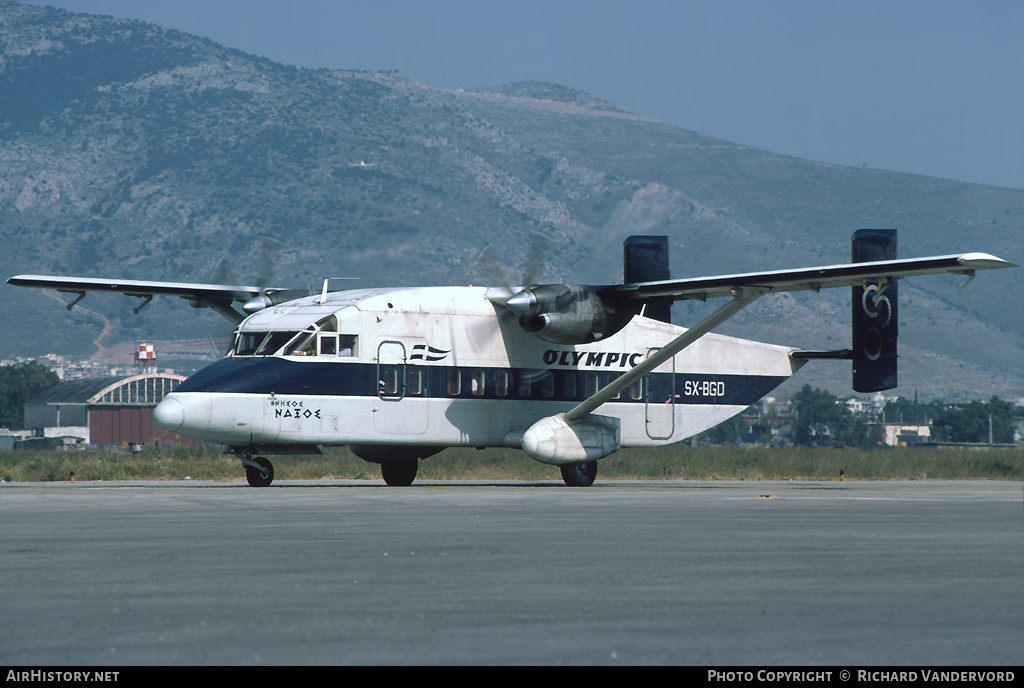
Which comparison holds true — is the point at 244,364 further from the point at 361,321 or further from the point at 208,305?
the point at 208,305

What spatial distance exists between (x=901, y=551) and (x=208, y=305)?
21.0 metres

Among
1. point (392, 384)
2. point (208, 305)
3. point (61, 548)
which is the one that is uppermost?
point (208, 305)

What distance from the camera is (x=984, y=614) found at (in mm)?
7777

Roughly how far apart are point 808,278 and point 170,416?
38.6ft

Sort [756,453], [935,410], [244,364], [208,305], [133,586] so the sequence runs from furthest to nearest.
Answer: [935,410] → [756,453] → [208,305] → [244,364] → [133,586]

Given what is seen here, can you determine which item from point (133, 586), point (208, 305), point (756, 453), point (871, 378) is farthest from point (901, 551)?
point (756, 453)

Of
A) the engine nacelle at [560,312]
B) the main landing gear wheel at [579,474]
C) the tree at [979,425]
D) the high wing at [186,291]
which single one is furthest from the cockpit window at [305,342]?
the tree at [979,425]

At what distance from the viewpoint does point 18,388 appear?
151 meters

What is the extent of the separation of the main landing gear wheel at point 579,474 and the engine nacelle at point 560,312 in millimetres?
2733

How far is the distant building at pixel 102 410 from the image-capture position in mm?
120625

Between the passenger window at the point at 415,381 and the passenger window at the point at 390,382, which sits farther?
the passenger window at the point at 415,381

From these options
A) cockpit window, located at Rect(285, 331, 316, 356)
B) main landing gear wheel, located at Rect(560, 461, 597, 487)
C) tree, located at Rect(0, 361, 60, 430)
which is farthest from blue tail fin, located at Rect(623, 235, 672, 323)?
tree, located at Rect(0, 361, 60, 430)

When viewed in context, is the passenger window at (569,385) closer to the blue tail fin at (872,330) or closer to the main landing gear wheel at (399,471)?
the main landing gear wheel at (399,471)

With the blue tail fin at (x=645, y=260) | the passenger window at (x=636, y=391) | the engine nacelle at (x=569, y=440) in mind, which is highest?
the blue tail fin at (x=645, y=260)
